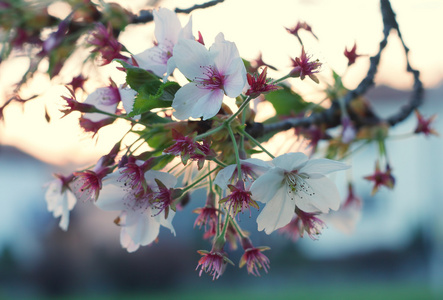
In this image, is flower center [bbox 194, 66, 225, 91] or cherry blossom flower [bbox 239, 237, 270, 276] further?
cherry blossom flower [bbox 239, 237, 270, 276]

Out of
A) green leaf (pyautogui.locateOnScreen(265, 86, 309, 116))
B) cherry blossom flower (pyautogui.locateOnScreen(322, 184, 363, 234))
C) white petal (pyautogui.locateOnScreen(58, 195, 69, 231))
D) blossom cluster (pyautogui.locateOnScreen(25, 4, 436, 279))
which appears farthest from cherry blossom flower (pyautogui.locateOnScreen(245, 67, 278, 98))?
cherry blossom flower (pyautogui.locateOnScreen(322, 184, 363, 234))

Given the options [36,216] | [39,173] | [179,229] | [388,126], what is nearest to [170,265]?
[179,229]

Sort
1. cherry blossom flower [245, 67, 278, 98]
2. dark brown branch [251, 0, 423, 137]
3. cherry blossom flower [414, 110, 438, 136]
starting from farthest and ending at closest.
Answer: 1. cherry blossom flower [414, 110, 438, 136]
2. dark brown branch [251, 0, 423, 137]
3. cherry blossom flower [245, 67, 278, 98]

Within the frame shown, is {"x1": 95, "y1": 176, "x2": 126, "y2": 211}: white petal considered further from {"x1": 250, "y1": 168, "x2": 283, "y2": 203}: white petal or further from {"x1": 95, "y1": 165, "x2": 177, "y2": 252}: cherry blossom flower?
{"x1": 250, "y1": 168, "x2": 283, "y2": 203}: white petal

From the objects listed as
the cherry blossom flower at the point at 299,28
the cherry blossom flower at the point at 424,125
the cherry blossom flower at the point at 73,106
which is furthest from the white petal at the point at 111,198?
the cherry blossom flower at the point at 424,125

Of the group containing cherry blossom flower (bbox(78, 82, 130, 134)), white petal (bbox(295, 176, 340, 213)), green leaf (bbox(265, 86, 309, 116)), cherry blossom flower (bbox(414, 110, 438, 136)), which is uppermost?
cherry blossom flower (bbox(78, 82, 130, 134))

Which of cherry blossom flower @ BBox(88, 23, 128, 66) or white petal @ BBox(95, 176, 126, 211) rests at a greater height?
cherry blossom flower @ BBox(88, 23, 128, 66)

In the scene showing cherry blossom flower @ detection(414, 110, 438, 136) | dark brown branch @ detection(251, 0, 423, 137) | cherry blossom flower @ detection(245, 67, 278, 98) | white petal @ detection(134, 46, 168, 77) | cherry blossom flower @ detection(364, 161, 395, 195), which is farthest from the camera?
cherry blossom flower @ detection(414, 110, 438, 136)

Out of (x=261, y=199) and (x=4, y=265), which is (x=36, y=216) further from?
(x=261, y=199)
